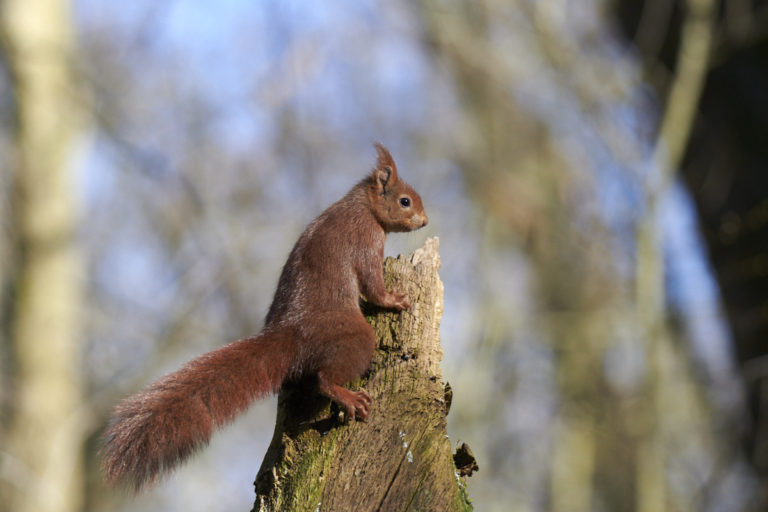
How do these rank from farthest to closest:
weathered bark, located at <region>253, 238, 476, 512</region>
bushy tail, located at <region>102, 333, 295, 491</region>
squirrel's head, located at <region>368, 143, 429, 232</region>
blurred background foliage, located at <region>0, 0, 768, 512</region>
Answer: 1. blurred background foliage, located at <region>0, 0, 768, 512</region>
2. squirrel's head, located at <region>368, 143, 429, 232</region>
3. weathered bark, located at <region>253, 238, 476, 512</region>
4. bushy tail, located at <region>102, 333, 295, 491</region>

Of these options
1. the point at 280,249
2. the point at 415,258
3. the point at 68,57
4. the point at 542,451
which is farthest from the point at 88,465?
the point at 415,258

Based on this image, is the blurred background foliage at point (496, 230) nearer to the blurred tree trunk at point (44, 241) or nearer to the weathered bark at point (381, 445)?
the blurred tree trunk at point (44, 241)

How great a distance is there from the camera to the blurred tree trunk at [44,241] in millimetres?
6664

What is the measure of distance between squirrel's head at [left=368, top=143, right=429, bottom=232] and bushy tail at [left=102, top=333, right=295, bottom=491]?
827 millimetres

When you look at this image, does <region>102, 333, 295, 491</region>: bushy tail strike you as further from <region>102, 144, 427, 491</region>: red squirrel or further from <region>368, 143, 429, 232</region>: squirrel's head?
<region>368, 143, 429, 232</region>: squirrel's head

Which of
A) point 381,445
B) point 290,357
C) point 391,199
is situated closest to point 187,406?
point 290,357

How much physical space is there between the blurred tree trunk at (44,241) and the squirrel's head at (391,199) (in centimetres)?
443

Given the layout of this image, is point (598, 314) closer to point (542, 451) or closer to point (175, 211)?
point (542, 451)

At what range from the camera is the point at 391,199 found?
3141 millimetres

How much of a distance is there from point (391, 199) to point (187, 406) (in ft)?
4.19

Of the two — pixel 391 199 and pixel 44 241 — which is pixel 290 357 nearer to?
pixel 391 199

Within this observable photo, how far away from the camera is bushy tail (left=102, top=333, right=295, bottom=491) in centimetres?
211

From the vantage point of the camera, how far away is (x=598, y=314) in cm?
783

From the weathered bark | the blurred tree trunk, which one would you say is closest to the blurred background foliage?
the blurred tree trunk
